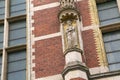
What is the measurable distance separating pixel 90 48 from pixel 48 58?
1461 mm

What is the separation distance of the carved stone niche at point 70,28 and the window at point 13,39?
172 cm

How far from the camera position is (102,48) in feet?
45.1

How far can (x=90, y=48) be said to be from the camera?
1373 centimetres

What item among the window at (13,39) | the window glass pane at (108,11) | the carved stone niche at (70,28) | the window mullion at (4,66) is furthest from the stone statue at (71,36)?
the window mullion at (4,66)

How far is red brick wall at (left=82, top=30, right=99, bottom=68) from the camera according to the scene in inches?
523

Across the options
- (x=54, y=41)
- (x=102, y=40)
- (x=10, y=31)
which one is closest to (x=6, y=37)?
(x=10, y=31)

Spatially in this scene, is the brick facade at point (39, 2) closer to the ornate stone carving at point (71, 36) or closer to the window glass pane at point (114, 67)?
the ornate stone carving at point (71, 36)

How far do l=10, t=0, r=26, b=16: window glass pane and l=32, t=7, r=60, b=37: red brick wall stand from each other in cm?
89

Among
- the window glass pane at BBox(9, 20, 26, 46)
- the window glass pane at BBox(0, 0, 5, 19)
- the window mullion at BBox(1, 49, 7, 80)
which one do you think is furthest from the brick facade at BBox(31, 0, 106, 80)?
the window glass pane at BBox(0, 0, 5, 19)

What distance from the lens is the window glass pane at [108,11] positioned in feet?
48.6

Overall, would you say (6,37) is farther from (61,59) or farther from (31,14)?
(61,59)

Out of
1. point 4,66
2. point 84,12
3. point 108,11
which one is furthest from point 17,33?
point 108,11

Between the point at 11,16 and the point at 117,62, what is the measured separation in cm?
497

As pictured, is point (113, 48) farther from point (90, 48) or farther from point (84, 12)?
point (84, 12)
